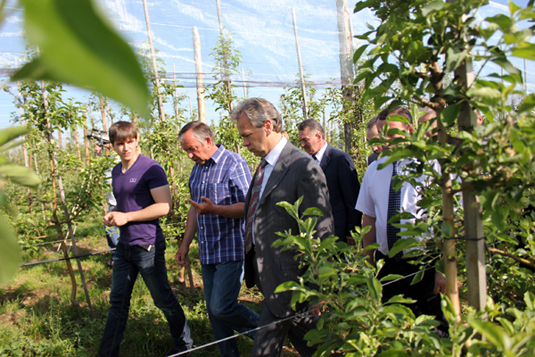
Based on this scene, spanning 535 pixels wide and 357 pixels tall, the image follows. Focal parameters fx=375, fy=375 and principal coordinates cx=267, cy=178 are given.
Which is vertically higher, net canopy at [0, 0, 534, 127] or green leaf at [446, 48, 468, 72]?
net canopy at [0, 0, 534, 127]

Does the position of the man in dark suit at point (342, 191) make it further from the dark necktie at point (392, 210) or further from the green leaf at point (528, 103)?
the green leaf at point (528, 103)

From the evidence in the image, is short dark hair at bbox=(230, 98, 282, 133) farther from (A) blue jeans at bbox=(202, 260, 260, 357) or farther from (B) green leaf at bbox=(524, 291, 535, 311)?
(B) green leaf at bbox=(524, 291, 535, 311)

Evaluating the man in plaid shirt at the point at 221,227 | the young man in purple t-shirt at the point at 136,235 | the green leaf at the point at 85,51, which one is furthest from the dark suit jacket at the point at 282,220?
the green leaf at the point at 85,51

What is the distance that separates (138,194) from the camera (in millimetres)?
3566

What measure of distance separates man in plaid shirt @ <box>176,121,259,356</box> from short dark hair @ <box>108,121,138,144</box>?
1.65 feet

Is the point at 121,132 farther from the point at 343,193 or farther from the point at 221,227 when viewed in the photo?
the point at 343,193

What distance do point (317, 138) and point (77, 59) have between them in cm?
404

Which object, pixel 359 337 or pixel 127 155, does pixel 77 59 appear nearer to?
pixel 359 337

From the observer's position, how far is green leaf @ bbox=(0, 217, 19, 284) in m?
0.26

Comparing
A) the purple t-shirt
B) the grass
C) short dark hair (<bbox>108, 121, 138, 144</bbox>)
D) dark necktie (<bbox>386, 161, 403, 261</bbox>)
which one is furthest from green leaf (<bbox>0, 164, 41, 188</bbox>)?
the grass

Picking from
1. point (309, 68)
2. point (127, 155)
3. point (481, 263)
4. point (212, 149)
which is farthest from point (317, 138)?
point (309, 68)

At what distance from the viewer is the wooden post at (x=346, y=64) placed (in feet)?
26.5

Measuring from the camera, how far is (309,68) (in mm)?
9266

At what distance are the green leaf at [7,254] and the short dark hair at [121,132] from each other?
11.6ft
